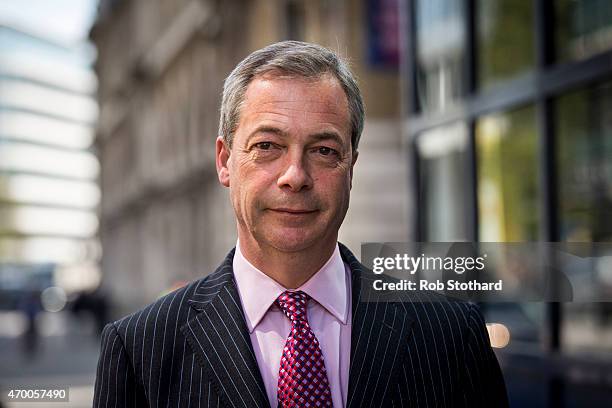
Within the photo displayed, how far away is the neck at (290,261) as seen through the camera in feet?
7.42

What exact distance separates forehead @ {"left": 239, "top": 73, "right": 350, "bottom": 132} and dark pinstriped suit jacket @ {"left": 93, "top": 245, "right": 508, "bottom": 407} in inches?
18.5

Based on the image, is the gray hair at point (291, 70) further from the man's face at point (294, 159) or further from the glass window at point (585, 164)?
the glass window at point (585, 164)

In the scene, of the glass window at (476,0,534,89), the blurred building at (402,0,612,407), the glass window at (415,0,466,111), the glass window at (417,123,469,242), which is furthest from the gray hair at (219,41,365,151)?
the glass window at (415,0,466,111)

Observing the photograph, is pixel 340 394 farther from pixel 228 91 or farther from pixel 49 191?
pixel 49 191

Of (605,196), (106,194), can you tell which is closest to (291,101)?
(605,196)

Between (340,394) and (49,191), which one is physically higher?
(49,191)

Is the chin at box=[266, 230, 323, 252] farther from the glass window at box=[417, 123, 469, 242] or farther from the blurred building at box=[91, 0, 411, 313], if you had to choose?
the glass window at box=[417, 123, 469, 242]

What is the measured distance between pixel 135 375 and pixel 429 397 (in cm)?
69

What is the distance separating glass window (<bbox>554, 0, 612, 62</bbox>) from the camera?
27.3ft

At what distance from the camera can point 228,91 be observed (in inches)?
90.8

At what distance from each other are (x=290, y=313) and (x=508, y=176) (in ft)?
26.4

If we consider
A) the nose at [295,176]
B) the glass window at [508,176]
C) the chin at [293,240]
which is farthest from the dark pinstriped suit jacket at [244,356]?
the glass window at [508,176]

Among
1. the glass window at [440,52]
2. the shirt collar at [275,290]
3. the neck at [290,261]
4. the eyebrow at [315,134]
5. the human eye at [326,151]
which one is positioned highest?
the glass window at [440,52]

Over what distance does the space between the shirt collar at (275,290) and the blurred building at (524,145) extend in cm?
532
